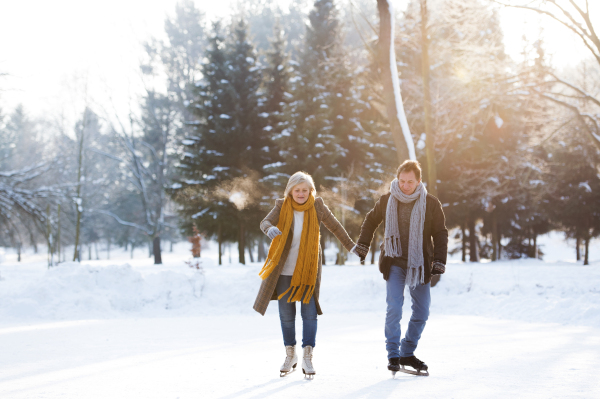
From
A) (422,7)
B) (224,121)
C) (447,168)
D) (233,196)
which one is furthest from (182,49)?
(422,7)

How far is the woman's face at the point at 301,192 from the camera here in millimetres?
5012

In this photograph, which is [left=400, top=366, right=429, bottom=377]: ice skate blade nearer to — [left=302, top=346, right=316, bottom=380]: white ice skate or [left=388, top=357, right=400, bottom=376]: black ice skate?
[left=388, top=357, right=400, bottom=376]: black ice skate

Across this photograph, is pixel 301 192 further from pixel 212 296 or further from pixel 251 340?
pixel 212 296

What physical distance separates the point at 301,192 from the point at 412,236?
1.14m

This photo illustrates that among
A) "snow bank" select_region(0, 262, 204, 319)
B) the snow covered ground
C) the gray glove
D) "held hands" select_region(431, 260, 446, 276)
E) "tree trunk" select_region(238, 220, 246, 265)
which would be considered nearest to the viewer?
the snow covered ground

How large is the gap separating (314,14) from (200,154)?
1027 cm

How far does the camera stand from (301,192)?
502 cm

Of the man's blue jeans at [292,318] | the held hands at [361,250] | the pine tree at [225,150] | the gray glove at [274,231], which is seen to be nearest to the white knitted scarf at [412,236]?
the held hands at [361,250]

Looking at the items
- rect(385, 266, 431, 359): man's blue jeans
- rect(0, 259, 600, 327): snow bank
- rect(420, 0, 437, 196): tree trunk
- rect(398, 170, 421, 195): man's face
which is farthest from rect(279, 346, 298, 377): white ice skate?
rect(420, 0, 437, 196): tree trunk

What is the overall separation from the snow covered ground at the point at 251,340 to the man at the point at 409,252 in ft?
1.20

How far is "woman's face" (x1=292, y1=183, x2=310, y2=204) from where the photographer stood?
5012 millimetres

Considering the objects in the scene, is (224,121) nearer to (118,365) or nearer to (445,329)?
(445,329)

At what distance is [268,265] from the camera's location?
5.06 m

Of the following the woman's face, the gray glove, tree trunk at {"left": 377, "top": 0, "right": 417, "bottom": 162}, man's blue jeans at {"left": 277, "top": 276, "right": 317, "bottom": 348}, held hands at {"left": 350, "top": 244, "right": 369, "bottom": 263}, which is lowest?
man's blue jeans at {"left": 277, "top": 276, "right": 317, "bottom": 348}
